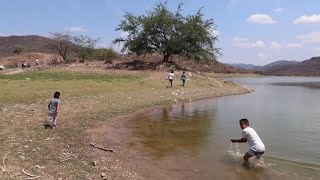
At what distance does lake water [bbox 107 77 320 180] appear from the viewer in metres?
12.8

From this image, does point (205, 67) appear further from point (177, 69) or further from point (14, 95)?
point (14, 95)

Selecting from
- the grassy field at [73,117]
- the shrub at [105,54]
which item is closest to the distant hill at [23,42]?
the shrub at [105,54]

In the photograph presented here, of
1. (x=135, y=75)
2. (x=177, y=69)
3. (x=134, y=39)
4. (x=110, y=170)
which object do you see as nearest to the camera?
(x=110, y=170)

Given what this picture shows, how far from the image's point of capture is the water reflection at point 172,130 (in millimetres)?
16016

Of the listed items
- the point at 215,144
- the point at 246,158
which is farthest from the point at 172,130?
the point at 246,158

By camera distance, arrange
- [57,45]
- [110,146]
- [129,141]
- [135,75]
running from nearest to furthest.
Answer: [110,146] < [129,141] < [135,75] < [57,45]

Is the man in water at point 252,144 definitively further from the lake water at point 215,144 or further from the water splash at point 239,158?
the lake water at point 215,144

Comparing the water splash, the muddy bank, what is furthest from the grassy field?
the water splash

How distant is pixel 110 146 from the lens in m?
15.8

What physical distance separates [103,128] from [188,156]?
20.6 feet

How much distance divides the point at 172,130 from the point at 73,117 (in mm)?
5426

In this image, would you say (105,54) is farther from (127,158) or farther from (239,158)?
(239,158)

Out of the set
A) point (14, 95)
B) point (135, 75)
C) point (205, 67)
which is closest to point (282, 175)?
point (14, 95)

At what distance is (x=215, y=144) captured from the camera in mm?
16672
